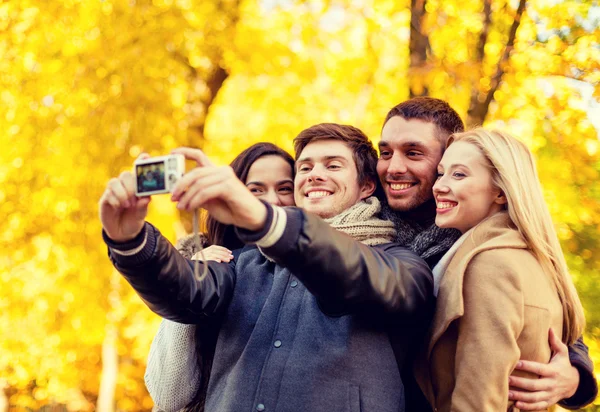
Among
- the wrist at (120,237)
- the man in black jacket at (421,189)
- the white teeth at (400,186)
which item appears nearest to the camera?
the wrist at (120,237)

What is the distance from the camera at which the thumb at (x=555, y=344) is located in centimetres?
224

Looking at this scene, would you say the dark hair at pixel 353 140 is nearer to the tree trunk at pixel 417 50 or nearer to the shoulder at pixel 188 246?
the shoulder at pixel 188 246

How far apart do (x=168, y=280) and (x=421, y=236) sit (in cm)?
96

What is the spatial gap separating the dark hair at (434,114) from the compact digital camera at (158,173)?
1.33 m

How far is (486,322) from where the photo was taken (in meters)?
2.08

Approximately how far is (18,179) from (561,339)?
4796 millimetres

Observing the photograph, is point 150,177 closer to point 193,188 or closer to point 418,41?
point 193,188

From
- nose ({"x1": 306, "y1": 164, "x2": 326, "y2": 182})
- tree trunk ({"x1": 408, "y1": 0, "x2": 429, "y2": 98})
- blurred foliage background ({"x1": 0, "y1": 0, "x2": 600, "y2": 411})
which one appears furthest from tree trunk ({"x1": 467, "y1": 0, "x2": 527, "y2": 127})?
nose ({"x1": 306, "y1": 164, "x2": 326, "y2": 182})

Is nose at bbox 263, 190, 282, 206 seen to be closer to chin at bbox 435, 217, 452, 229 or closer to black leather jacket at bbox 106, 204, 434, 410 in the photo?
black leather jacket at bbox 106, 204, 434, 410

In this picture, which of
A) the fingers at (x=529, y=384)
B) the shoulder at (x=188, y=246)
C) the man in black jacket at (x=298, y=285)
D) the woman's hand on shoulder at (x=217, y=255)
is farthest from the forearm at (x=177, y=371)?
the fingers at (x=529, y=384)

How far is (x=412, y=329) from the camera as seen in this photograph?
228 centimetres

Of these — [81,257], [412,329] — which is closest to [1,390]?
[81,257]

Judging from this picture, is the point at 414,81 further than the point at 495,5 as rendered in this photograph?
No

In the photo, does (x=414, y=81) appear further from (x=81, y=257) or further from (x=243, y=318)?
(x=81, y=257)
